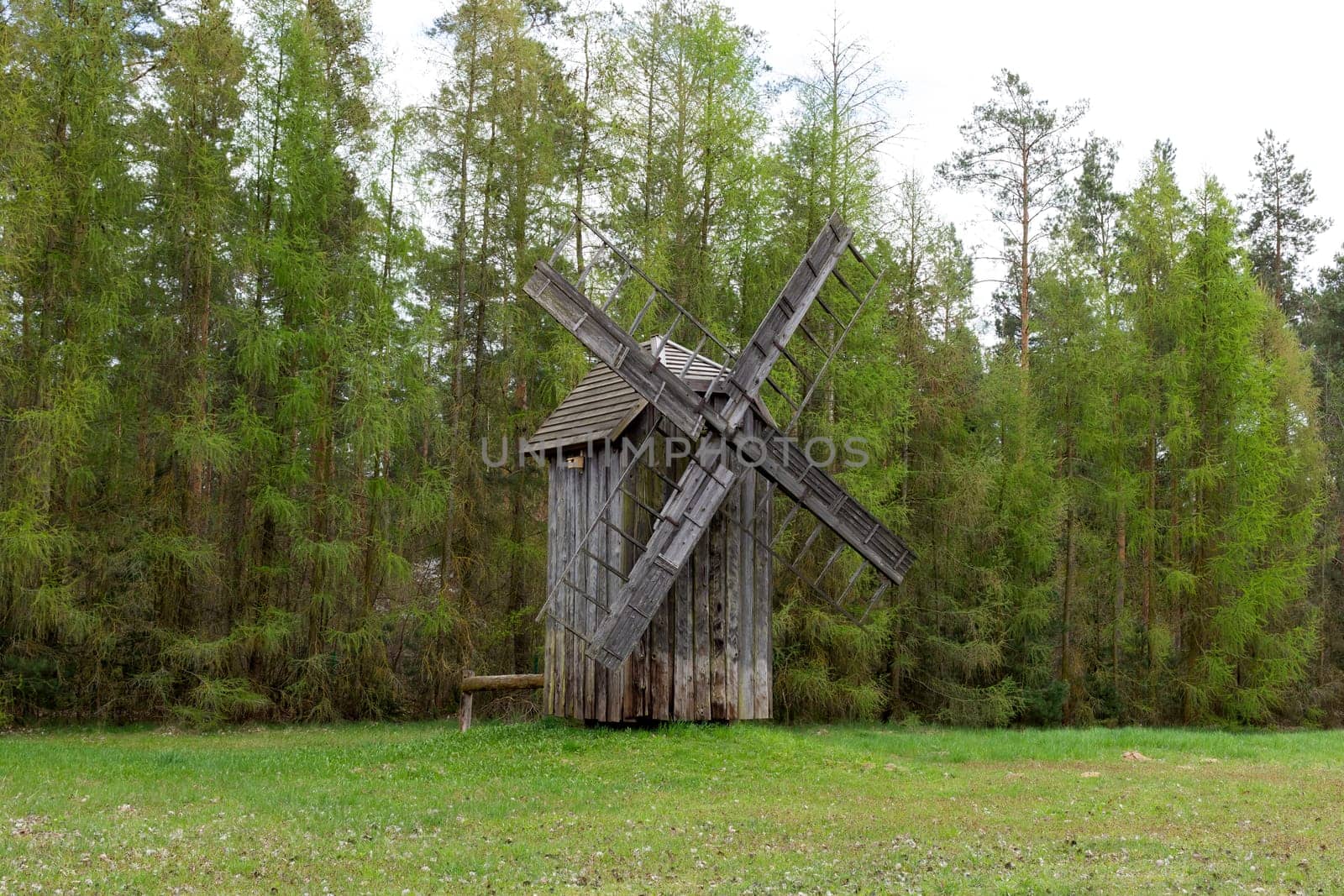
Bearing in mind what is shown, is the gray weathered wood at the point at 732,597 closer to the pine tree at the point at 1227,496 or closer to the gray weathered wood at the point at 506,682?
the gray weathered wood at the point at 506,682

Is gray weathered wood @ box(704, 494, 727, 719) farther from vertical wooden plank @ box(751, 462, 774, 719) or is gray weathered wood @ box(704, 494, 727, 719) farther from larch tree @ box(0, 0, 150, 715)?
larch tree @ box(0, 0, 150, 715)

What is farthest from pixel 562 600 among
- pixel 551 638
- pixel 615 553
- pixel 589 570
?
pixel 615 553

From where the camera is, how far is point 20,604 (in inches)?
627

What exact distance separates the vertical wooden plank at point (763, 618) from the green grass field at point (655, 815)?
1.60 feet

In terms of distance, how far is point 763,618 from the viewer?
1398cm

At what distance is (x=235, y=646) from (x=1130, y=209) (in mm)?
20163

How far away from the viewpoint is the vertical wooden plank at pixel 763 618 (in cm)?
1381

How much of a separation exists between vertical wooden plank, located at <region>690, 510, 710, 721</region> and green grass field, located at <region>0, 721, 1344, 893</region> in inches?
21.9

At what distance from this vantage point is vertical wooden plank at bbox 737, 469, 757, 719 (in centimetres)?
1358

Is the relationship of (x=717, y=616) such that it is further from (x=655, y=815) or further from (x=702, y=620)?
(x=655, y=815)

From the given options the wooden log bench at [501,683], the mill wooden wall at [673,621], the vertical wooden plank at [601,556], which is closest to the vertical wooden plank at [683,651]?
the mill wooden wall at [673,621]

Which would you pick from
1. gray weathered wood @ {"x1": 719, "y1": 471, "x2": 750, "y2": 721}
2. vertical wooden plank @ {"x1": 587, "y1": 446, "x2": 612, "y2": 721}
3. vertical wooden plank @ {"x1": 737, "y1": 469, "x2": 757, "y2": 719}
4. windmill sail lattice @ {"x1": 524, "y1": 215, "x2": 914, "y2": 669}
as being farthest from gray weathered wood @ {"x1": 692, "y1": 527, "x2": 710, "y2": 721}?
vertical wooden plank @ {"x1": 587, "y1": 446, "x2": 612, "y2": 721}

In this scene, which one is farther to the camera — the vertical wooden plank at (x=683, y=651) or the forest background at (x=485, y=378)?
the forest background at (x=485, y=378)

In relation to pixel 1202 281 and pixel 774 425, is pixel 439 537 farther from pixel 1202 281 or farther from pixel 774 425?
pixel 1202 281
